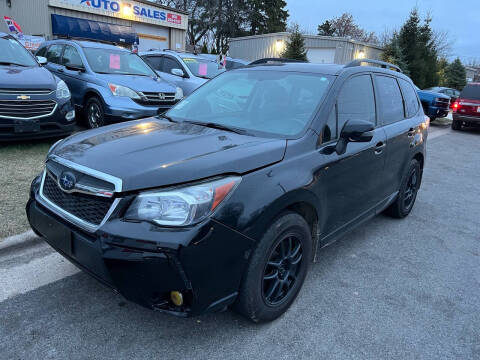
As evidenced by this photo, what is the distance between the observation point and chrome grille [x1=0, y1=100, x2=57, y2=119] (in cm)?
521

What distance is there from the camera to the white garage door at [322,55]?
1107 inches

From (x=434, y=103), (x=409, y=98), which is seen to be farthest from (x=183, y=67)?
(x=434, y=103)

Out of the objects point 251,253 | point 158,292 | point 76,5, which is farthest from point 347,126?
point 76,5

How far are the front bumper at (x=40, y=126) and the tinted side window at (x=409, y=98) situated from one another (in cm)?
482

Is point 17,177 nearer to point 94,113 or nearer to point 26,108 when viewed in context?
point 26,108

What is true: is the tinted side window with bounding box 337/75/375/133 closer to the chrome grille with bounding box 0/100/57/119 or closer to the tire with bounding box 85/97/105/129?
the chrome grille with bounding box 0/100/57/119

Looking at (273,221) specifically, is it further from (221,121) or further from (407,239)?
(407,239)

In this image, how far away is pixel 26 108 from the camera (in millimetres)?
5406

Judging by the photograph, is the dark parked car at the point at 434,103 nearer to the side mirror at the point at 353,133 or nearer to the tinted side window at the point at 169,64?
the tinted side window at the point at 169,64

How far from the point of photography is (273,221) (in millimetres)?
2332

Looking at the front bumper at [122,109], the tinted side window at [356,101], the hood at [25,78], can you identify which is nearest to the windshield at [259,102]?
the tinted side window at [356,101]

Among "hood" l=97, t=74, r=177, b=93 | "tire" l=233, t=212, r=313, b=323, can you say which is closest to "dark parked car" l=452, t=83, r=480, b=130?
"hood" l=97, t=74, r=177, b=93

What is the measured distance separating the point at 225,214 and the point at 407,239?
293 cm

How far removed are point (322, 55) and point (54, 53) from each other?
78.1 ft
